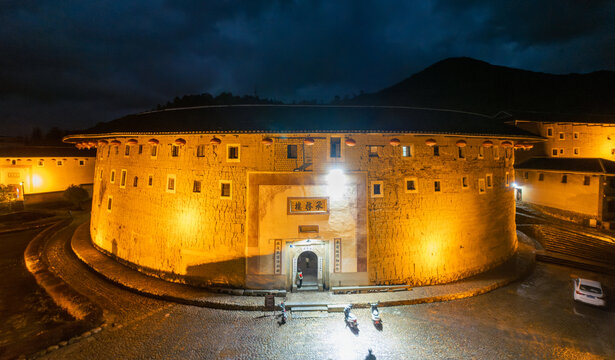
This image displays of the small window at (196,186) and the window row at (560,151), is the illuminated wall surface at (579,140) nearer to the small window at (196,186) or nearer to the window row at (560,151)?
the window row at (560,151)

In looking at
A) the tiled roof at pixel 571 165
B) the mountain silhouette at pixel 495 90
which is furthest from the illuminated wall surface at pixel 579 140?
the mountain silhouette at pixel 495 90

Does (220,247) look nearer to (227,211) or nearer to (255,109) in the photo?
(227,211)

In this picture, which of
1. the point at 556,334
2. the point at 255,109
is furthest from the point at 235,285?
the point at 556,334

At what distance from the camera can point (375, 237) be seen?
1265 centimetres

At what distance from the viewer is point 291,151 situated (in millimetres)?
12523

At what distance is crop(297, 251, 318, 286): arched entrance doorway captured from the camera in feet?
44.4

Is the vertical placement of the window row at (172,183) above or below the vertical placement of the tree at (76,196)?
above

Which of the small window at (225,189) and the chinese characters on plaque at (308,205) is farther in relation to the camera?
the small window at (225,189)

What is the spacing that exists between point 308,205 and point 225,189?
4.31 meters

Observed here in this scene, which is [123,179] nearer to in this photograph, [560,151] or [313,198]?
[313,198]

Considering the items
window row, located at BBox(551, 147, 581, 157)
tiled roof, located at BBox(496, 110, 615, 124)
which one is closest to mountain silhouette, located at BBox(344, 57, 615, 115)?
tiled roof, located at BBox(496, 110, 615, 124)

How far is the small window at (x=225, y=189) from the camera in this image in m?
12.6

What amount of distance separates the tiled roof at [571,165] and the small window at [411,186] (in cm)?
2191

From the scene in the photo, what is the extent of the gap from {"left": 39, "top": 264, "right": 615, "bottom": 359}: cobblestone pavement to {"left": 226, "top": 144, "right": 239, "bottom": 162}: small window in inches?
277
